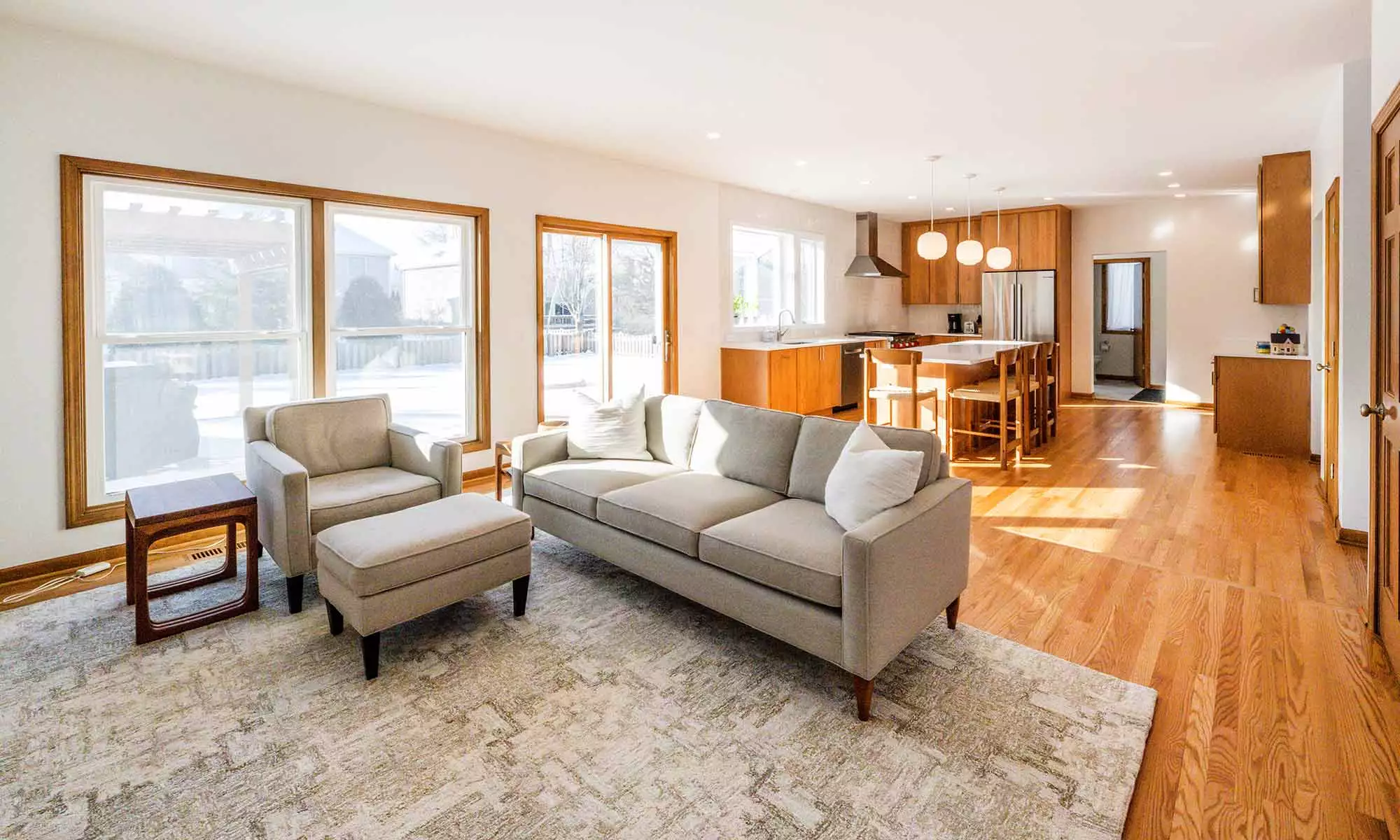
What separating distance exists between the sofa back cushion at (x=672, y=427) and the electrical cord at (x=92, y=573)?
2.27 metres

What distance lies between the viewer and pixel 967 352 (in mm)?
6473

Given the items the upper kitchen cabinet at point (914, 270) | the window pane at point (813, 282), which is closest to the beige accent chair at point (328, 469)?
the window pane at point (813, 282)

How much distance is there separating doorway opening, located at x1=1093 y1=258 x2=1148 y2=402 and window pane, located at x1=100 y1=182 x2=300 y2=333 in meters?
10.7

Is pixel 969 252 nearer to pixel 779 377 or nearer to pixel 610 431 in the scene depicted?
pixel 779 377

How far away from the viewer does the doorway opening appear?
10976mm

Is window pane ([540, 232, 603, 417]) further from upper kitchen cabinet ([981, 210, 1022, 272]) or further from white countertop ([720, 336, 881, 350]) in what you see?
upper kitchen cabinet ([981, 210, 1022, 272])

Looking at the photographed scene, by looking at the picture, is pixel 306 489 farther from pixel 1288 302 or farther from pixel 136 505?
pixel 1288 302

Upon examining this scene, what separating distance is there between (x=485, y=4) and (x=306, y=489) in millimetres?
2300

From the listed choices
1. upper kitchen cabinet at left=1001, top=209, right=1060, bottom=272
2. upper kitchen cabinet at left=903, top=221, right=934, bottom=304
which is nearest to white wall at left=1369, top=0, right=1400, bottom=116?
upper kitchen cabinet at left=1001, top=209, right=1060, bottom=272

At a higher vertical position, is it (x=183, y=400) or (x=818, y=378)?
(x=818, y=378)

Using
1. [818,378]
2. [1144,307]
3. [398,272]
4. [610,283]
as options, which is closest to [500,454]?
[398,272]

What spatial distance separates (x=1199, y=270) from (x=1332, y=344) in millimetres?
4796

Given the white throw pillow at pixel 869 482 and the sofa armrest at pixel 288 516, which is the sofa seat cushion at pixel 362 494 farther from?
the white throw pillow at pixel 869 482

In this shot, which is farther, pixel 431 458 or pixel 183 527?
pixel 431 458
